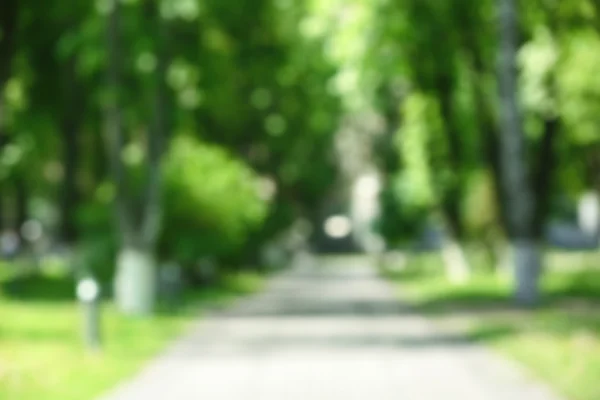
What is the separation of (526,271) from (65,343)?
1011 cm

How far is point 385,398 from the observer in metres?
13.4

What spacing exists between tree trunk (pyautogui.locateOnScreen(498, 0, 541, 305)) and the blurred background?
0.13ft

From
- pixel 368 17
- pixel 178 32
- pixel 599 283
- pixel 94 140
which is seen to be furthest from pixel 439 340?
pixel 94 140

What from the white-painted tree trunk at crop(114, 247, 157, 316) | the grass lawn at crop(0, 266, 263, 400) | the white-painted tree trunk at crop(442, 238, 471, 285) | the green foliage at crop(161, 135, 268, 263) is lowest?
the white-painted tree trunk at crop(442, 238, 471, 285)

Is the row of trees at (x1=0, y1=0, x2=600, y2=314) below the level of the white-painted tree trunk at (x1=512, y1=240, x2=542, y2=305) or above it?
above

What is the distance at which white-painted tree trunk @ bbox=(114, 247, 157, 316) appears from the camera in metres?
27.3

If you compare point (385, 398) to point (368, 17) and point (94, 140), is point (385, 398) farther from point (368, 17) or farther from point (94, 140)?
point (94, 140)

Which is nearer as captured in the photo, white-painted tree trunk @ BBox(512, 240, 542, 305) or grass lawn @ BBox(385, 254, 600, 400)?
grass lawn @ BBox(385, 254, 600, 400)

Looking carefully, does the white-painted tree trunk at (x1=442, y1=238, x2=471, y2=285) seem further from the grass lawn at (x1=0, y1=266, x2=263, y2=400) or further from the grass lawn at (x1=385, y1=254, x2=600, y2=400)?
the grass lawn at (x1=0, y1=266, x2=263, y2=400)

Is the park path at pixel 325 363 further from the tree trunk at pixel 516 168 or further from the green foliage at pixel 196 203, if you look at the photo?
the green foliage at pixel 196 203

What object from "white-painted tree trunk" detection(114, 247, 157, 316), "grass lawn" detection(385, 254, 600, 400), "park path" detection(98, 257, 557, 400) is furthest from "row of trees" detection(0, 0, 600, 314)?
"park path" detection(98, 257, 557, 400)

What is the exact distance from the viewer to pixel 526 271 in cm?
2708

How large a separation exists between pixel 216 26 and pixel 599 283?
11336 millimetres

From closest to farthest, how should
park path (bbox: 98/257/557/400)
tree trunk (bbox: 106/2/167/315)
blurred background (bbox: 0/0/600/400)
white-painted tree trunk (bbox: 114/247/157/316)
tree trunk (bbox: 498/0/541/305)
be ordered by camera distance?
1. park path (bbox: 98/257/557/400)
2. tree trunk (bbox: 498/0/541/305)
3. blurred background (bbox: 0/0/600/400)
4. tree trunk (bbox: 106/2/167/315)
5. white-painted tree trunk (bbox: 114/247/157/316)
